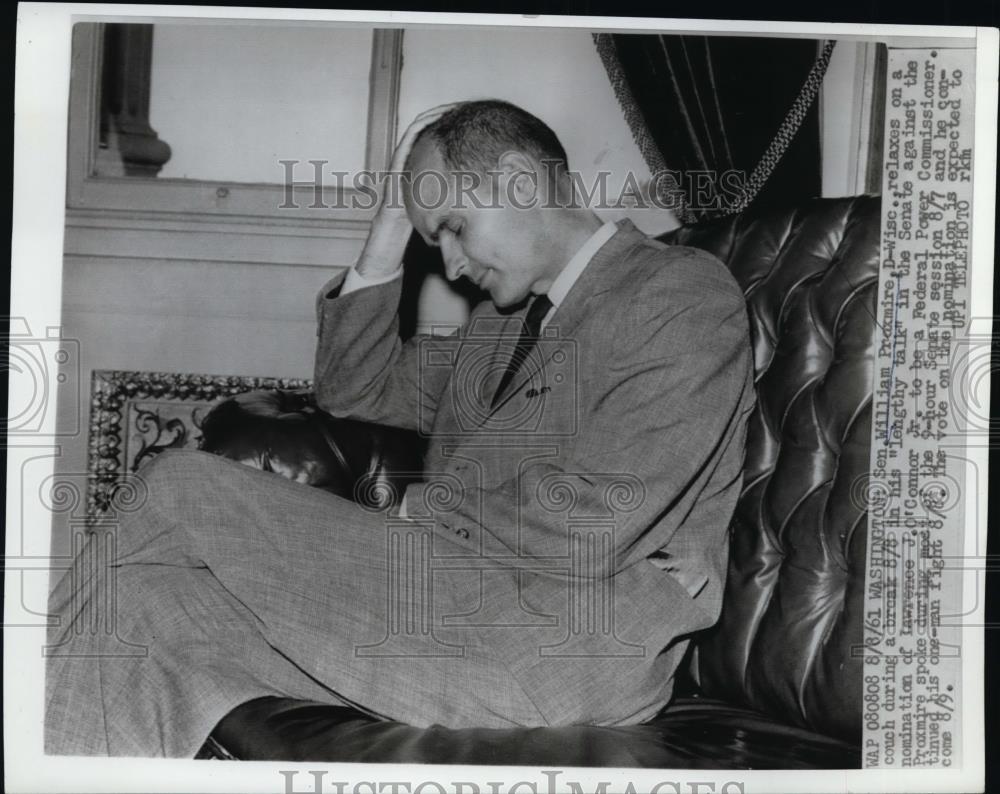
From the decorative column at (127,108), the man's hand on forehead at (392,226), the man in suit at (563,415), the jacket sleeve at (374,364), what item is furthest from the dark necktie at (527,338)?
the decorative column at (127,108)

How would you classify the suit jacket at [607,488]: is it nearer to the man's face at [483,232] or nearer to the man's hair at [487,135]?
the man's face at [483,232]

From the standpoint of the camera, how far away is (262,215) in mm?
1606

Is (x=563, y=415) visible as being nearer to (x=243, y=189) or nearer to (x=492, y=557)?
(x=492, y=557)

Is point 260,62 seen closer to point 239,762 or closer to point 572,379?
point 572,379

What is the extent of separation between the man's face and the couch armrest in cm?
27

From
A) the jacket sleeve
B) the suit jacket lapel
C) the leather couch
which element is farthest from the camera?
the jacket sleeve

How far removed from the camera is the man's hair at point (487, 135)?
1.43 meters

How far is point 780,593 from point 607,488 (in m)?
0.26

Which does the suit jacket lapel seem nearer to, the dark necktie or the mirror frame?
the dark necktie

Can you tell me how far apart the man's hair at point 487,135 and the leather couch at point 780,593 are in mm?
314

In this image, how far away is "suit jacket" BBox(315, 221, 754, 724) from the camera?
1.27 m

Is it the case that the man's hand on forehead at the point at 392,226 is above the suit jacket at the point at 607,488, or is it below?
above

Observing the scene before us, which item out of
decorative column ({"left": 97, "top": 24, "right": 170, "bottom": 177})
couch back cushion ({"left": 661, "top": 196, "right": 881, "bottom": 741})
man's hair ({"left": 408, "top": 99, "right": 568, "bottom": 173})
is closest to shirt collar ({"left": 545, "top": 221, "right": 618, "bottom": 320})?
man's hair ({"left": 408, "top": 99, "right": 568, "bottom": 173})

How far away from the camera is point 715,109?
1.47m
